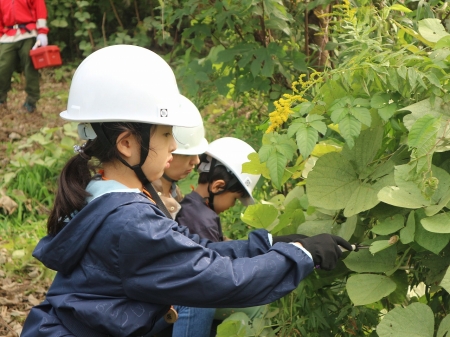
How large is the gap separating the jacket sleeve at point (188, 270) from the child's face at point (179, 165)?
50.0 inches

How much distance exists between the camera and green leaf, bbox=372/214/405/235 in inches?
77.7

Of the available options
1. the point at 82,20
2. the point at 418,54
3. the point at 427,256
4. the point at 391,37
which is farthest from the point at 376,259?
the point at 82,20

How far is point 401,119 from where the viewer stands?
2.12m

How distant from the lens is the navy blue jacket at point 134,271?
2023mm

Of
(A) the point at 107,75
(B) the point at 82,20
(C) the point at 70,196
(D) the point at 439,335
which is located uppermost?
(A) the point at 107,75

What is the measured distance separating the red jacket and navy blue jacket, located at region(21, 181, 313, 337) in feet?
22.3

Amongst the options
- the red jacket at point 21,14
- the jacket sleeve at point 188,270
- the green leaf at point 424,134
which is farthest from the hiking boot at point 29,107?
the green leaf at point 424,134

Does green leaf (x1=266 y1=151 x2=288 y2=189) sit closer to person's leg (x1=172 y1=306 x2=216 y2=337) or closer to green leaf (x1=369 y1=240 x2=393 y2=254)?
green leaf (x1=369 y1=240 x2=393 y2=254)

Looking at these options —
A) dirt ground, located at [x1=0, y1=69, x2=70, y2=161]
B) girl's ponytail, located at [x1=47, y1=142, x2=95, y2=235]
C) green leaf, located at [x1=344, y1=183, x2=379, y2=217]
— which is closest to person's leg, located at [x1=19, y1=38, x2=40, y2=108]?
dirt ground, located at [x1=0, y1=69, x2=70, y2=161]

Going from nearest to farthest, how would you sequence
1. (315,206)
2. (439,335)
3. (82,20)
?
1. (439,335)
2. (315,206)
3. (82,20)

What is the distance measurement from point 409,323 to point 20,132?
618 cm

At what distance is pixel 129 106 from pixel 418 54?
0.87 metres

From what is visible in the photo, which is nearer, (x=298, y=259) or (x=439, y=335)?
(x=439, y=335)

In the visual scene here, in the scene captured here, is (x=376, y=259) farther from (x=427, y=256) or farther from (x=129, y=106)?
(x=129, y=106)
